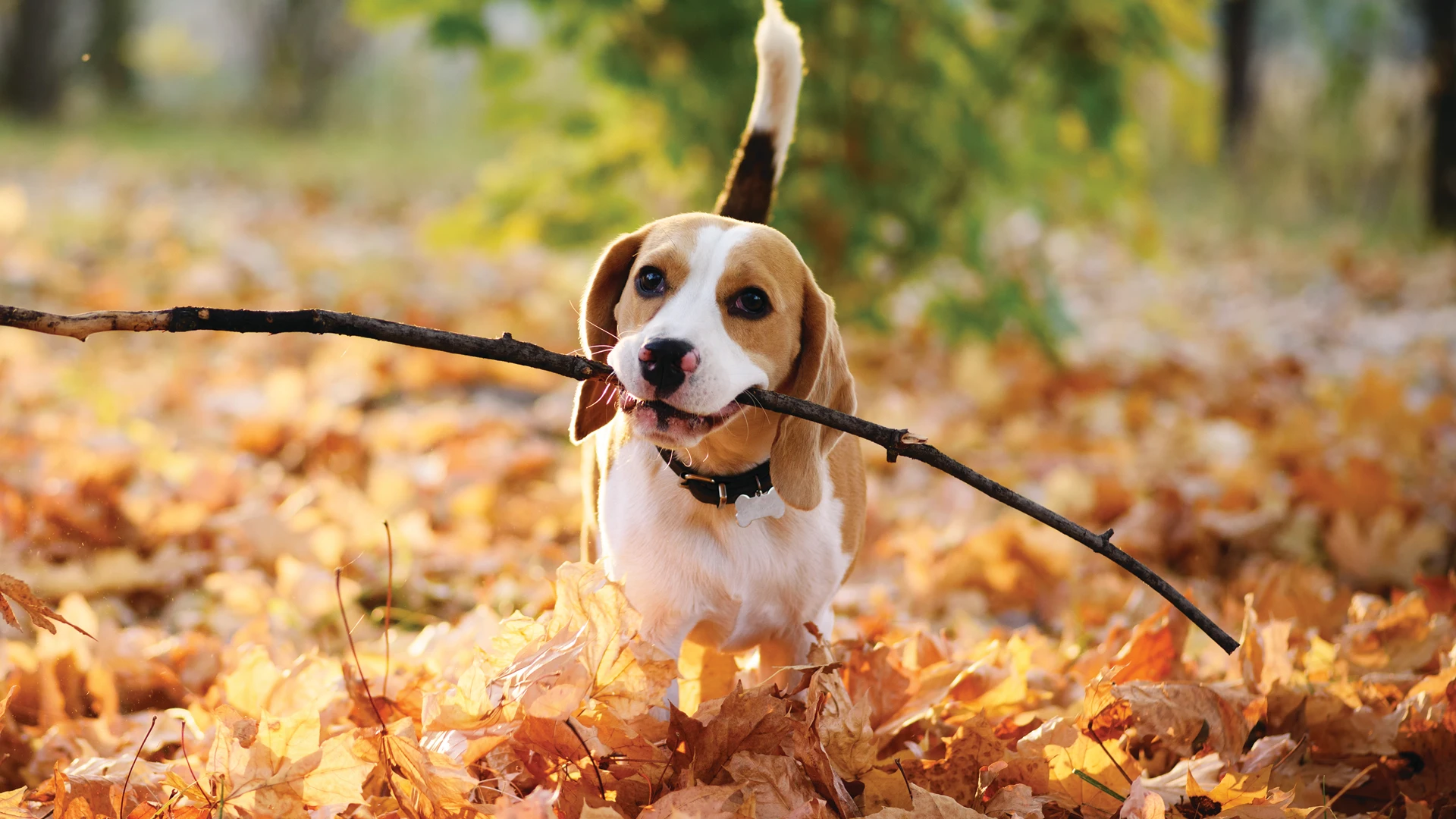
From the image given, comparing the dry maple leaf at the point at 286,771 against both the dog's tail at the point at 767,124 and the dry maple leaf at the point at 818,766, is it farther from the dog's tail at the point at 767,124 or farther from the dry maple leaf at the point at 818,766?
the dog's tail at the point at 767,124

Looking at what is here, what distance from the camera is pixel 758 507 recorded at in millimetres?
1988

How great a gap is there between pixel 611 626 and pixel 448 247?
4651 millimetres

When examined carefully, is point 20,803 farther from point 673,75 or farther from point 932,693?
point 673,75

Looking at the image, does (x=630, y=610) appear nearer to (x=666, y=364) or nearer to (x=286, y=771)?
(x=666, y=364)

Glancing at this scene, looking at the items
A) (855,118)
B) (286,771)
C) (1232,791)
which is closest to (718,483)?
(286,771)

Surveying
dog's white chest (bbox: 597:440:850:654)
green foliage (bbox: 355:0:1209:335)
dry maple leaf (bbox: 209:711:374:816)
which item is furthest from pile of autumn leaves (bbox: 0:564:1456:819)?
green foliage (bbox: 355:0:1209:335)

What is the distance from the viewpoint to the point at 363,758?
5.44 feet

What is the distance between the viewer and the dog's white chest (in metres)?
1.95

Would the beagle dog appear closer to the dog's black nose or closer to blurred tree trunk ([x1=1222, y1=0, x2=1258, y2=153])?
the dog's black nose

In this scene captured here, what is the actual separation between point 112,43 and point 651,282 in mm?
22572

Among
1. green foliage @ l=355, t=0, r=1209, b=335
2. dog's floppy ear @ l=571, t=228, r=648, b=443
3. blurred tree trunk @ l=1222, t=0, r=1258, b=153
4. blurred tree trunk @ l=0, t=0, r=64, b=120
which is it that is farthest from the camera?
blurred tree trunk @ l=0, t=0, r=64, b=120

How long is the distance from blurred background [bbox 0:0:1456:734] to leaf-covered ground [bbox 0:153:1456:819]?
23 mm

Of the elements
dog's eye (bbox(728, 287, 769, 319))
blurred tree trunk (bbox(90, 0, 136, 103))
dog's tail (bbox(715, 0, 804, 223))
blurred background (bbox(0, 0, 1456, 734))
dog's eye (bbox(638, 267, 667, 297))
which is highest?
blurred tree trunk (bbox(90, 0, 136, 103))

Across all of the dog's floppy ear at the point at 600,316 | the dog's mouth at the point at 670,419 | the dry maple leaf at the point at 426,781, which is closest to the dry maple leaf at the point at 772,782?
the dry maple leaf at the point at 426,781
